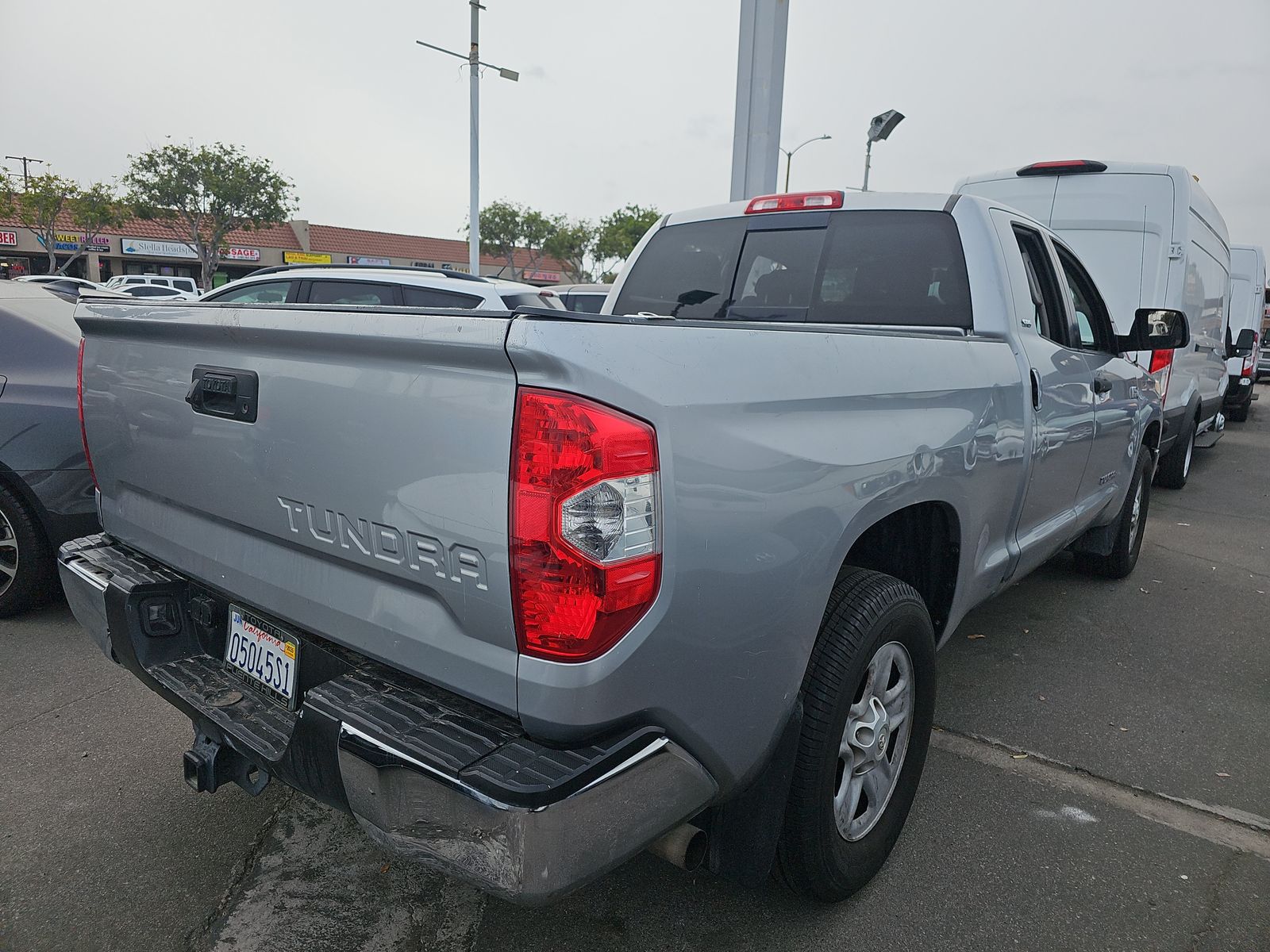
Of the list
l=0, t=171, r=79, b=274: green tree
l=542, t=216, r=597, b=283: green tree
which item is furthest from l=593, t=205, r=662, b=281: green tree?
l=0, t=171, r=79, b=274: green tree

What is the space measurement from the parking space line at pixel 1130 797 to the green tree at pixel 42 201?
3833 cm

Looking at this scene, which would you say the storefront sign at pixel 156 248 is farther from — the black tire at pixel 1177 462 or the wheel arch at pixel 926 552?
the wheel arch at pixel 926 552

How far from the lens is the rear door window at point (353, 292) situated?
6.46m

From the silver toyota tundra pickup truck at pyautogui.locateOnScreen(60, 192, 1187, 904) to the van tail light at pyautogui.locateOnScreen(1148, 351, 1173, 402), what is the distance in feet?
16.1

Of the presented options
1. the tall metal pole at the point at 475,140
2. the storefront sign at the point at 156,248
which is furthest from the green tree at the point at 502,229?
the tall metal pole at the point at 475,140

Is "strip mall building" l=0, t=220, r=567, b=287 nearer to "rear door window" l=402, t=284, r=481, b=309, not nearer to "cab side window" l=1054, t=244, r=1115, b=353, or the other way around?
"rear door window" l=402, t=284, r=481, b=309

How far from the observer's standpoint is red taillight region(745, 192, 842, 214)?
3533 mm

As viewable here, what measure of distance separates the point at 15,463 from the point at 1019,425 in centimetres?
418

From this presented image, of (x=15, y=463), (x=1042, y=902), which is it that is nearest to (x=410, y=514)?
(x=1042, y=902)

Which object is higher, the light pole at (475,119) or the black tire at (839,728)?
the light pole at (475,119)

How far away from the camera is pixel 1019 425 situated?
2963 mm

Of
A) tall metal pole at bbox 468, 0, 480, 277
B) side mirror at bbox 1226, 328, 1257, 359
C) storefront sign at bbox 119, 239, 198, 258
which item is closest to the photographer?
side mirror at bbox 1226, 328, 1257, 359

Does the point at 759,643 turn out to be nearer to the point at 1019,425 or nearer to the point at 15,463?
the point at 1019,425

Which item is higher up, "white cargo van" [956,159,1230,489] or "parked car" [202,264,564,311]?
"white cargo van" [956,159,1230,489]
